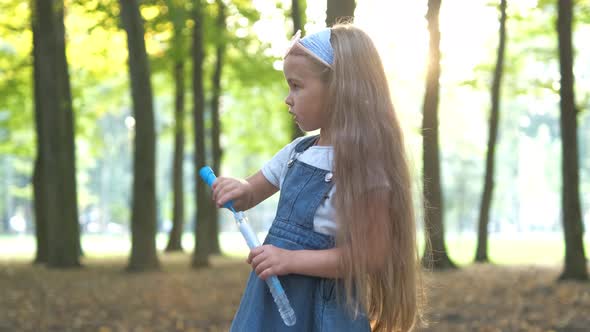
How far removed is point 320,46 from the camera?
7.84 feet

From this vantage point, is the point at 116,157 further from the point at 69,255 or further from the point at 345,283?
the point at 345,283

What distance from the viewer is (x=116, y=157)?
68938mm

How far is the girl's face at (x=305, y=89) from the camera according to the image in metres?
2.39

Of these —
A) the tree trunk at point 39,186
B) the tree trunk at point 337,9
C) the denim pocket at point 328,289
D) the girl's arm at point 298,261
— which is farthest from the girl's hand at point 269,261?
the tree trunk at point 39,186

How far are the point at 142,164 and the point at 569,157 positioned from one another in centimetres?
677

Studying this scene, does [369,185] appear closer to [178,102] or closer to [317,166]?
[317,166]

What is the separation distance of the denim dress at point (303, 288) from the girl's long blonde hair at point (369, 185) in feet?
0.23

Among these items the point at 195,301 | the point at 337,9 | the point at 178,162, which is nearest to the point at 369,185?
the point at 337,9

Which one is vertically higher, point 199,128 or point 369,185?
point 369,185

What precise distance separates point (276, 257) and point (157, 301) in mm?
8202

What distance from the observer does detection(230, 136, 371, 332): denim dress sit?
2.35 meters

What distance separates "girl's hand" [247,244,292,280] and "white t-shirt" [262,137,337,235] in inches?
5.9

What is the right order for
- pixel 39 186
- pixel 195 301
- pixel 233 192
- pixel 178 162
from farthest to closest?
pixel 178 162 < pixel 39 186 < pixel 195 301 < pixel 233 192

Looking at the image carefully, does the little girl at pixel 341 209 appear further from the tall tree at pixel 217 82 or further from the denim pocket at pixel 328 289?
the tall tree at pixel 217 82
